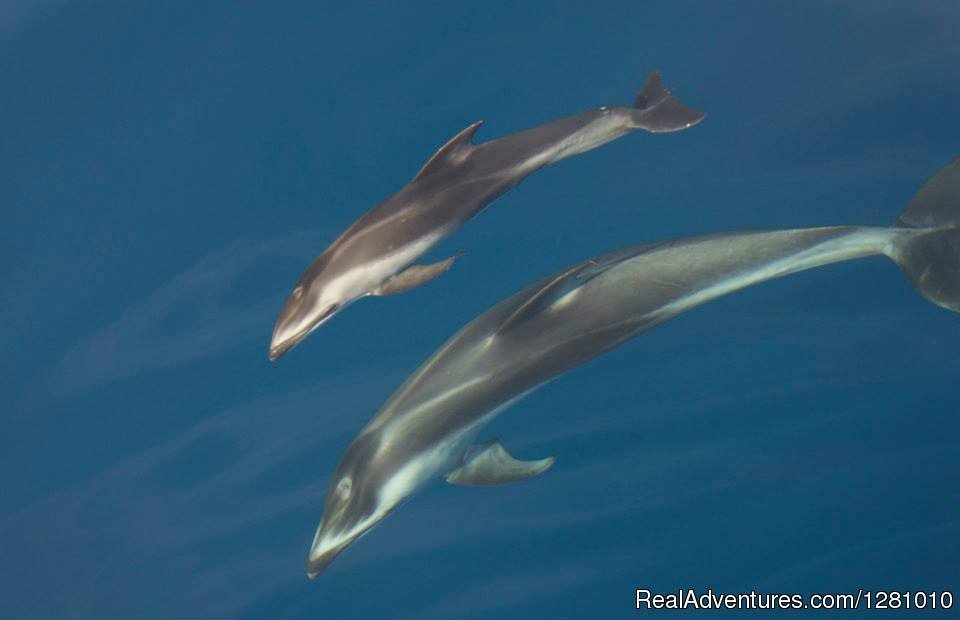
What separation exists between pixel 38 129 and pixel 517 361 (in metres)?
3.73

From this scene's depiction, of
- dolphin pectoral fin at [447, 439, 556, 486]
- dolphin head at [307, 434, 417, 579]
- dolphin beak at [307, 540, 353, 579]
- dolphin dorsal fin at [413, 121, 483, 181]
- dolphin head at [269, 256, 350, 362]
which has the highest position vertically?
dolphin dorsal fin at [413, 121, 483, 181]

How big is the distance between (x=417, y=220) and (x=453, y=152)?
1.24 feet

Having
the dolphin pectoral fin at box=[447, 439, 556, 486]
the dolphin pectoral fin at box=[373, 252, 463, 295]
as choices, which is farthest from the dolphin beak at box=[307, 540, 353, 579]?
the dolphin pectoral fin at box=[373, 252, 463, 295]

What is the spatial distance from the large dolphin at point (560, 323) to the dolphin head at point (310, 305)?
62 centimetres

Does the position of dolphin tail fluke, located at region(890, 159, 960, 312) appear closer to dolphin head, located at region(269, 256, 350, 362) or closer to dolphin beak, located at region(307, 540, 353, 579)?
dolphin head, located at region(269, 256, 350, 362)

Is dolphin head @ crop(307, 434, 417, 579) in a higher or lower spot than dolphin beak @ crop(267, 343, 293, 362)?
lower

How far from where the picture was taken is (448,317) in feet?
20.7

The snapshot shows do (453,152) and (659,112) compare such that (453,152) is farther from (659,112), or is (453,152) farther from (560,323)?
(659,112)

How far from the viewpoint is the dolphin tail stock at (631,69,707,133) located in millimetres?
4523

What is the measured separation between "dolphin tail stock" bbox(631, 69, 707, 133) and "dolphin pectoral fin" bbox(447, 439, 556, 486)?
2075 mm

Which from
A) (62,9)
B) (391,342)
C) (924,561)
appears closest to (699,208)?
(391,342)

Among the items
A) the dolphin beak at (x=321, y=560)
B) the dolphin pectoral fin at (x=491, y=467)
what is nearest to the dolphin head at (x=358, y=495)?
the dolphin beak at (x=321, y=560)

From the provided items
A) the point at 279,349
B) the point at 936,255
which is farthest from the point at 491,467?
the point at 936,255

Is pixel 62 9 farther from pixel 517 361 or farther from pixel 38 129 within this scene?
pixel 517 361
